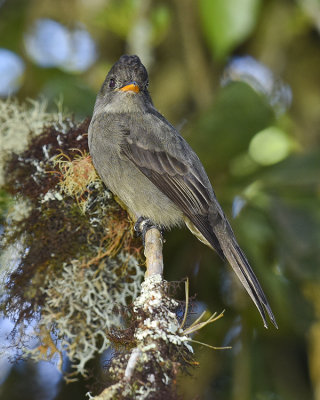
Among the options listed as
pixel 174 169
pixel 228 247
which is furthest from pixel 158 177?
pixel 228 247

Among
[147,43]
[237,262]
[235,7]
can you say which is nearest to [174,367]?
[237,262]

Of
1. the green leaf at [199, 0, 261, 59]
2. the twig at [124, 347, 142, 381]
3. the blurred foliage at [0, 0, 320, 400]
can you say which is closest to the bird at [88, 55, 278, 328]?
the blurred foliage at [0, 0, 320, 400]

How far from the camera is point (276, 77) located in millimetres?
5324

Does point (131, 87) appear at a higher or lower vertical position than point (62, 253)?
higher

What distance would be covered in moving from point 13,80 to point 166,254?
2.28 meters

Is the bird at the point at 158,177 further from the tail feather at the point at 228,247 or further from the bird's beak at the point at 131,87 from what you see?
the bird's beak at the point at 131,87

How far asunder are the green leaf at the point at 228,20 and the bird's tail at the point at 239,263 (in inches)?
49.3

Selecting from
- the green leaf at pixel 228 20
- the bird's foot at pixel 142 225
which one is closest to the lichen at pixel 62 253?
the bird's foot at pixel 142 225

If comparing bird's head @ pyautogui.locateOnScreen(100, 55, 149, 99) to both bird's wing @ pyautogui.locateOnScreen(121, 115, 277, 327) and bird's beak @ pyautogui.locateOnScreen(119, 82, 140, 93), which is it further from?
bird's wing @ pyautogui.locateOnScreen(121, 115, 277, 327)

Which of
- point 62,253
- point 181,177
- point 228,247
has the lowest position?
point 62,253

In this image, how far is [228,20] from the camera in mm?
4176

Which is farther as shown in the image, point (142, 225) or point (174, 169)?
point (174, 169)

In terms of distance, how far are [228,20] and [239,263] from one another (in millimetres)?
1627

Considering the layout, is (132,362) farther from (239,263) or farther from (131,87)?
(131,87)
